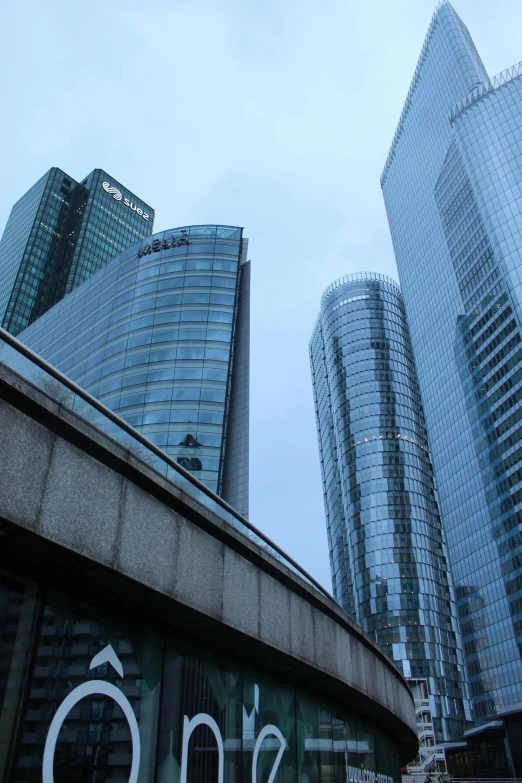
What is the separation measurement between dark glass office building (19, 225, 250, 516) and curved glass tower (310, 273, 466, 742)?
73460mm

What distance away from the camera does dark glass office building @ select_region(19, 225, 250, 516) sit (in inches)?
2640

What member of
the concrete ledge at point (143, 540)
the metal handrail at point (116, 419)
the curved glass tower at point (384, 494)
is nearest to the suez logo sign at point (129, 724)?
the concrete ledge at point (143, 540)

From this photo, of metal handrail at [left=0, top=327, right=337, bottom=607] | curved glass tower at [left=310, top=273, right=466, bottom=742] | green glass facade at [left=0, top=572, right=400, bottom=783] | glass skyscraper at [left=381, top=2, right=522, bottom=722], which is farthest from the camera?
curved glass tower at [left=310, top=273, right=466, bottom=742]

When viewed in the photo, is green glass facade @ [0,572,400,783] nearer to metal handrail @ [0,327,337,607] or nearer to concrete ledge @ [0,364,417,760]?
concrete ledge @ [0,364,417,760]

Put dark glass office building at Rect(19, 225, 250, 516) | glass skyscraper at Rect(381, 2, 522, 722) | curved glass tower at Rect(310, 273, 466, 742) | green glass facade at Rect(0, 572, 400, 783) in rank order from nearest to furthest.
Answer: green glass facade at Rect(0, 572, 400, 783) < dark glass office building at Rect(19, 225, 250, 516) < glass skyscraper at Rect(381, 2, 522, 722) < curved glass tower at Rect(310, 273, 466, 742)

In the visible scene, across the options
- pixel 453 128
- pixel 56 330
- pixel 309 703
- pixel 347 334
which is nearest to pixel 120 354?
pixel 56 330

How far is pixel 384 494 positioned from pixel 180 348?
Result: 285 ft

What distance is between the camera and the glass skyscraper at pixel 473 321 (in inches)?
4437

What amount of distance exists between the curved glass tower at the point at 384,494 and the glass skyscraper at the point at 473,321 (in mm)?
7272

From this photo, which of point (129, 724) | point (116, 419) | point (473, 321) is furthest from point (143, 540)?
point (473, 321)

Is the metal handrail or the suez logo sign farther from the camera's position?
the metal handrail

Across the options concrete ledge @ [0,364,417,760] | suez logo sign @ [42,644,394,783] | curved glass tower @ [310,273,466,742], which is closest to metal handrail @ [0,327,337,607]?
concrete ledge @ [0,364,417,760]

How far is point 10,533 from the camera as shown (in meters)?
6.27

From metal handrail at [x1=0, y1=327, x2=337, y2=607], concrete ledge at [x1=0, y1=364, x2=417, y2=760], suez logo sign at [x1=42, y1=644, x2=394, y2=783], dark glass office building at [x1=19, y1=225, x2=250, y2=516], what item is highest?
dark glass office building at [x1=19, y1=225, x2=250, y2=516]
